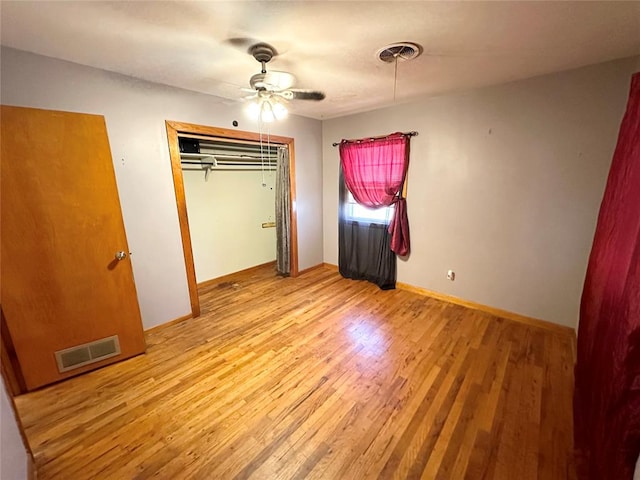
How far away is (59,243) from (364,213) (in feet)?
10.4

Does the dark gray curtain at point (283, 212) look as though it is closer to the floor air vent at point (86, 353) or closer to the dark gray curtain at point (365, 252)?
the dark gray curtain at point (365, 252)

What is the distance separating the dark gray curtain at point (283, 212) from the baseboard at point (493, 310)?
169 centimetres

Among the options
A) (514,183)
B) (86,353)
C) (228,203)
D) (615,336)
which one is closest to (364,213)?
(514,183)

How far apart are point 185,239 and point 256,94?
5.34 ft

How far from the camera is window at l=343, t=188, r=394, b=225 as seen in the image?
11.5ft

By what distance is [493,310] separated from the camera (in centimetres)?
283

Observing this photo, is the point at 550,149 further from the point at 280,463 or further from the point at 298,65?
the point at 280,463

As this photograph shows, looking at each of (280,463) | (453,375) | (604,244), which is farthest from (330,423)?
(604,244)

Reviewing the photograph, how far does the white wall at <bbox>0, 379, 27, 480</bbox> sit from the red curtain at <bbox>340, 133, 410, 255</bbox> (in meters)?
3.33

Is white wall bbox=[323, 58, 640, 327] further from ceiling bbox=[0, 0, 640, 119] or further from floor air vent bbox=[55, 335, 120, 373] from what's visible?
floor air vent bbox=[55, 335, 120, 373]

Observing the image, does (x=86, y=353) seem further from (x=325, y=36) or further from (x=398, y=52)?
(x=398, y=52)

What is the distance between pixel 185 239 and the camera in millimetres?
2689

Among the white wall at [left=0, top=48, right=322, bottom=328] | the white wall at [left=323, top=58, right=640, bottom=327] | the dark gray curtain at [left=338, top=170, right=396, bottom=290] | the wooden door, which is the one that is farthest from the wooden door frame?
the white wall at [left=323, top=58, right=640, bottom=327]

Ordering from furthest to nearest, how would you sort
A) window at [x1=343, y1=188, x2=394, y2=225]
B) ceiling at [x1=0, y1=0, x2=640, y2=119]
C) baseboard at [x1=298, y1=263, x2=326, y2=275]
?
1. baseboard at [x1=298, y1=263, x2=326, y2=275]
2. window at [x1=343, y1=188, x2=394, y2=225]
3. ceiling at [x1=0, y1=0, x2=640, y2=119]
